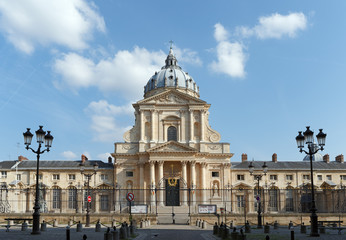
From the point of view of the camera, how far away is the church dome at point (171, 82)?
85688 mm

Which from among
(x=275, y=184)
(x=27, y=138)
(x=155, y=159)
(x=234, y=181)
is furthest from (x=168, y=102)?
(x=27, y=138)

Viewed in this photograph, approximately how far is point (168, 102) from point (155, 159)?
35.4 ft

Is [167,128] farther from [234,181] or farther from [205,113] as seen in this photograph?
[234,181]

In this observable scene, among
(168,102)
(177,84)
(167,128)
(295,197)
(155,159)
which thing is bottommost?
(295,197)

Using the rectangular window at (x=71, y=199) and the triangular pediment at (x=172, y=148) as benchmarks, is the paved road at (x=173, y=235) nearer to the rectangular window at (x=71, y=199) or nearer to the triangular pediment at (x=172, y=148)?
the triangular pediment at (x=172, y=148)

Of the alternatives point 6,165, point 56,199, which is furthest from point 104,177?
point 6,165

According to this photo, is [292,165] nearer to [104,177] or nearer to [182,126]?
[182,126]

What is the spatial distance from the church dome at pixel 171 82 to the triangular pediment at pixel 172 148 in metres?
19.5

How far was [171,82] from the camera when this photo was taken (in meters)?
86.1

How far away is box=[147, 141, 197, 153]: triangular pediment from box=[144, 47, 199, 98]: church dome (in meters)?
19.5

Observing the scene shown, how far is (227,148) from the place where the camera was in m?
72.0

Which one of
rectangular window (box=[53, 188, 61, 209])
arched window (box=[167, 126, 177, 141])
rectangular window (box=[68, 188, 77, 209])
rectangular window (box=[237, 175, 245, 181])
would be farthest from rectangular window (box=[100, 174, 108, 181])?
rectangular window (box=[237, 175, 245, 181])

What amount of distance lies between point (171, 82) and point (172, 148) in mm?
21947

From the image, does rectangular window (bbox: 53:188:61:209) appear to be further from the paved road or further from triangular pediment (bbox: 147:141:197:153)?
the paved road
